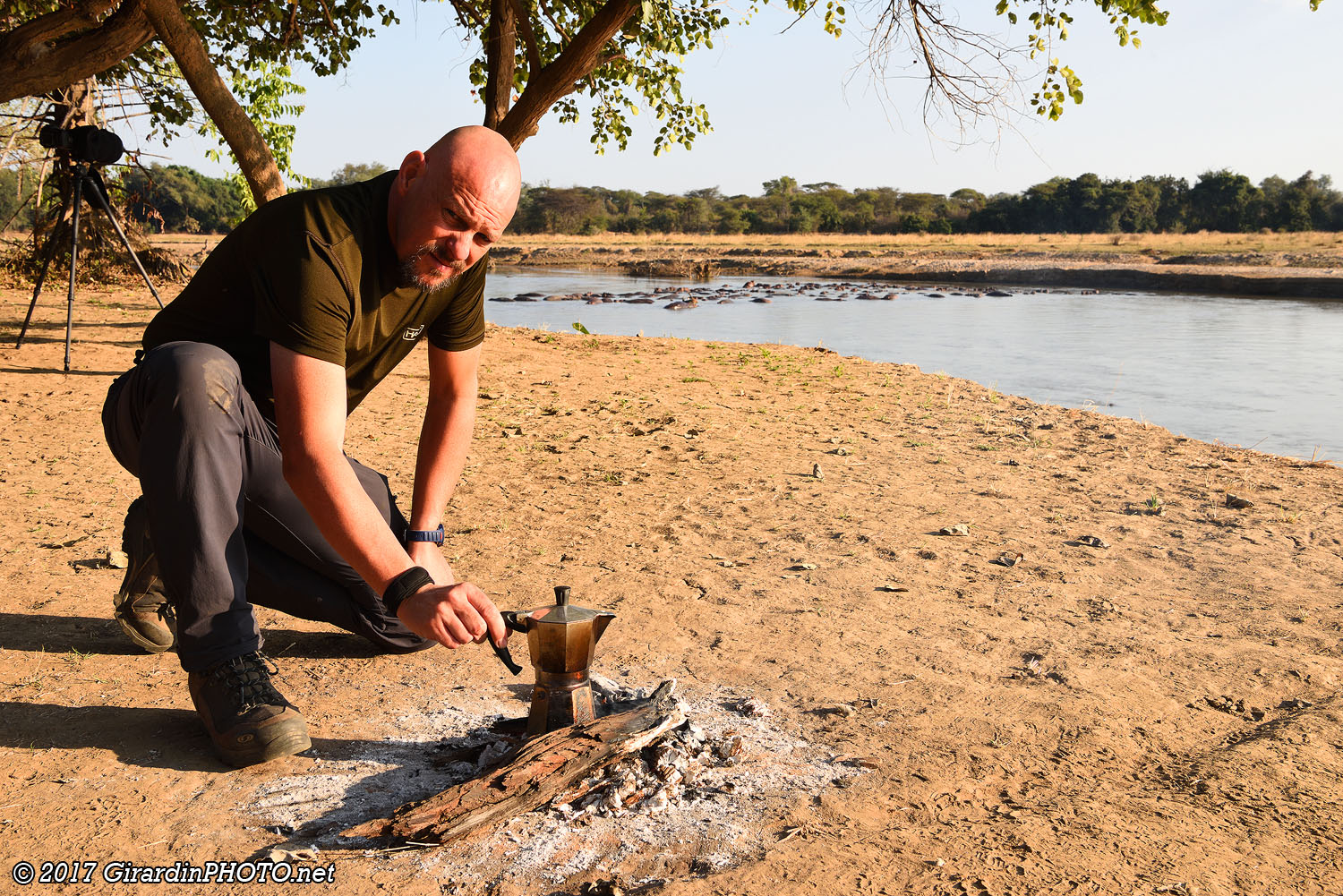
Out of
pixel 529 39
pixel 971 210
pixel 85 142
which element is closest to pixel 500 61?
pixel 529 39

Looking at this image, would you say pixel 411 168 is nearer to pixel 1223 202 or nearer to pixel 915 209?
pixel 1223 202

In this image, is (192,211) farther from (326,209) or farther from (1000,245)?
(326,209)

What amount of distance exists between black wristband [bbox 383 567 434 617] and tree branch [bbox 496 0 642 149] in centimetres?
552

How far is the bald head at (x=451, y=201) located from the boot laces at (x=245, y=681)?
3.24 ft

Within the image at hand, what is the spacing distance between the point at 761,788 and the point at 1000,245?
48677 millimetres

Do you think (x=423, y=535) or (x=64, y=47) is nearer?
(x=423, y=535)

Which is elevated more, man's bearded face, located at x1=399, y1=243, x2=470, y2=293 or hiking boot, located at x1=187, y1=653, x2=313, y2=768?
man's bearded face, located at x1=399, y1=243, x2=470, y2=293

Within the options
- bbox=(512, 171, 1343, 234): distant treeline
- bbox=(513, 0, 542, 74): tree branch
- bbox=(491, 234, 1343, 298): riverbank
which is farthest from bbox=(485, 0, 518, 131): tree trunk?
bbox=(512, 171, 1343, 234): distant treeline

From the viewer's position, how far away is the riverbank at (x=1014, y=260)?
29.0m

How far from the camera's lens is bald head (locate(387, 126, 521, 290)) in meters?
2.19

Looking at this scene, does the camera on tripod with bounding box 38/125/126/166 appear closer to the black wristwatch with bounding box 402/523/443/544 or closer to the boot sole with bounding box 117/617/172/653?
the boot sole with bounding box 117/617/172/653

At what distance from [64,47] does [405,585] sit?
722 cm

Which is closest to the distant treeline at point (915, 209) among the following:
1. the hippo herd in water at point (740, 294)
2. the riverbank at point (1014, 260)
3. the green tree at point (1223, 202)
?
the green tree at point (1223, 202)

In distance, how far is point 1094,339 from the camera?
15555mm
